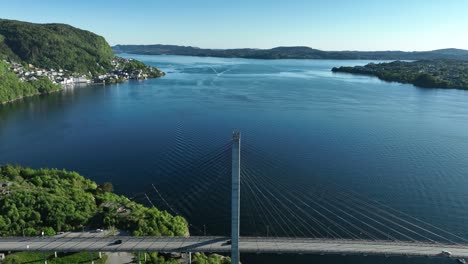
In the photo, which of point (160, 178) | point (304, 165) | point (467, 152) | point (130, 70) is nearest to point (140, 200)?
point (160, 178)

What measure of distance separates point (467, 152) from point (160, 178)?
11.6m

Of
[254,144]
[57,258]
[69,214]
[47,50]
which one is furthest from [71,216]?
[47,50]

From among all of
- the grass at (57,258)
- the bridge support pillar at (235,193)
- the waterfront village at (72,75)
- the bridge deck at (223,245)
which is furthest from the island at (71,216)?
the waterfront village at (72,75)

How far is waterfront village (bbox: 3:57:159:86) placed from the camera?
101 ft

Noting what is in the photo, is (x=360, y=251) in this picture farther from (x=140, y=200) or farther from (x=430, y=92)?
(x=430, y=92)

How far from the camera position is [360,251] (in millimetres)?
6602

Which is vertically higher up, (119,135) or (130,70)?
(130,70)

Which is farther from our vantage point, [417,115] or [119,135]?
[417,115]

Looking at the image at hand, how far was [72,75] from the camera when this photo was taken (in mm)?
35250

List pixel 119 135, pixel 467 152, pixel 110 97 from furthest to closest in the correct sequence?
pixel 110 97 < pixel 119 135 < pixel 467 152

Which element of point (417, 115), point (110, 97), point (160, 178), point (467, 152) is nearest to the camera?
point (160, 178)

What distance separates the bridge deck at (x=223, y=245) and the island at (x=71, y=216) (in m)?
0.32

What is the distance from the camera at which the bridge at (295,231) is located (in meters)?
6.57

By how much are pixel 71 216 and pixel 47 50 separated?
3594cm
